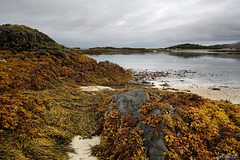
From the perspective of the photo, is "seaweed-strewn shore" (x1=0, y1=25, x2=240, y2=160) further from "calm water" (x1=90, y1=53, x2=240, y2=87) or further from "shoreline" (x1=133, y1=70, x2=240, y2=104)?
"calm water" (x1=90, y1=53, x2=240, y2=87)

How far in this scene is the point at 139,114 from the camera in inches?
154

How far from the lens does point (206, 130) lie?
3.44 metres

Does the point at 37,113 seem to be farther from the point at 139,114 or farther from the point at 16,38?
the point at 16,38

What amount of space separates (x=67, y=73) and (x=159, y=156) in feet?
32.5

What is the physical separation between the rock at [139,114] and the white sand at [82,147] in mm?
1381

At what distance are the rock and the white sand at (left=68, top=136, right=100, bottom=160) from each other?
1.38 metres

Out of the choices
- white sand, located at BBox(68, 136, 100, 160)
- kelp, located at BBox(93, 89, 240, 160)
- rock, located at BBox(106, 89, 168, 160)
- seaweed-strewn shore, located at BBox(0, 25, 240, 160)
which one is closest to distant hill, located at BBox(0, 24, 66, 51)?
seaweed-strewn shore, located at BBox(0, 25, 240, 160)

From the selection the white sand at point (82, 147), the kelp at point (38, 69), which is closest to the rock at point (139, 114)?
the white sand at point (82, 147)

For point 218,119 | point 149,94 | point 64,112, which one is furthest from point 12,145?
point 218,119

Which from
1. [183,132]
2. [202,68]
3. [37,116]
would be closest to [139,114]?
[183,132]

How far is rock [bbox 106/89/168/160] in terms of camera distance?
2891mm

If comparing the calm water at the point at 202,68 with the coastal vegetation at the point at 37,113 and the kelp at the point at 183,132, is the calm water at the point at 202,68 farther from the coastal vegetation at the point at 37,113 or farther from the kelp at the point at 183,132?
the coastal vegetation at the point at 37,113

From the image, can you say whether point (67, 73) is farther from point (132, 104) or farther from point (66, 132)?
point (132, 104)

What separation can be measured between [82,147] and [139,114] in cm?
212
